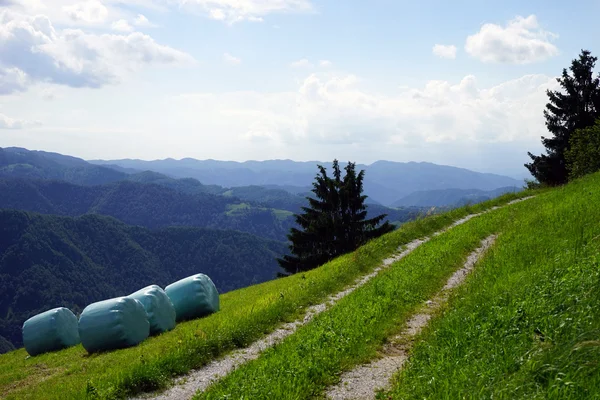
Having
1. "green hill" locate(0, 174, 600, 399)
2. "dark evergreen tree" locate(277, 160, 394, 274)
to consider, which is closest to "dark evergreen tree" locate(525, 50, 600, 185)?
"dark evergreen tree" locate(277, 160, 394, 274)

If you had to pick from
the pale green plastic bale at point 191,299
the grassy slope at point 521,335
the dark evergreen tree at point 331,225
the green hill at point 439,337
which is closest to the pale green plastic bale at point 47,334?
the green hill at point 439,337

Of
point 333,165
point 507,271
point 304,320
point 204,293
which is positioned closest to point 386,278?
point 304,320

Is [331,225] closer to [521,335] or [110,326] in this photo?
[110,326]

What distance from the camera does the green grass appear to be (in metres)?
8.59

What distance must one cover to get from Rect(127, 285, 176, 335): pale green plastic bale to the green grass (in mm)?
7788

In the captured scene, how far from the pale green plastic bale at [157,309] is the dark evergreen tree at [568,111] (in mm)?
43902

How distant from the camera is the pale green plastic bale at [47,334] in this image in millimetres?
22609

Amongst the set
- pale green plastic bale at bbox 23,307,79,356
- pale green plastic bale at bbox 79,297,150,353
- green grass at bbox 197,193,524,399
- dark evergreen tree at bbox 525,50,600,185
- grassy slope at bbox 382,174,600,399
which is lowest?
pale green plastic bale at bbox 23,307,79,356

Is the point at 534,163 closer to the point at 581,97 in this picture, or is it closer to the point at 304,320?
the point at 581,97

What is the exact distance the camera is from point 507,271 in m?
11.4

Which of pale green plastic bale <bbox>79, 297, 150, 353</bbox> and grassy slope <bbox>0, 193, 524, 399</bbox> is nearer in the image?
grassy slope <bbox>0, 193, 524, 399</bbox>

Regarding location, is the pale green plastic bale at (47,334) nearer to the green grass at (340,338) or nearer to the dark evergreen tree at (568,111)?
the green grass at (340,338)

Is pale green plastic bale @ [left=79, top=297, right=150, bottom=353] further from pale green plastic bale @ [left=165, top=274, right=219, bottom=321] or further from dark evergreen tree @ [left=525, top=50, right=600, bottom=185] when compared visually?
dark evergreen tree @ [left=525, top=50, right=600, bottom=185]

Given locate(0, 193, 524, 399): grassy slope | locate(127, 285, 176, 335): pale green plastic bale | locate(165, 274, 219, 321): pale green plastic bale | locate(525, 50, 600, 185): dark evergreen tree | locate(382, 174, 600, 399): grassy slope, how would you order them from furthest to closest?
1. locate(525, 50, 600, 185): dark evergreen tree
2. locate(165, 274, 219, 321): pale green plastic bale
3. locate(127, 285, 176, 335): pale green plastic bale
4. locate(0, 193, 524, 399): grassy slope
5. locate(382, 174, 600, 399): grassy slope
